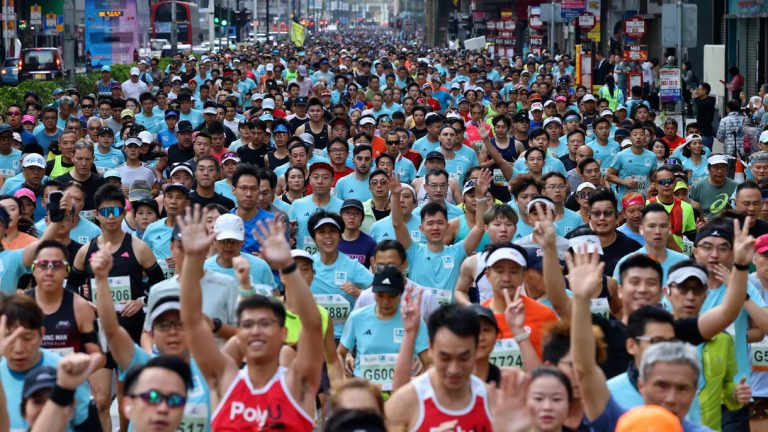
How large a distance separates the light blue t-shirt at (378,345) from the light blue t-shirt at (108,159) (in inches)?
330

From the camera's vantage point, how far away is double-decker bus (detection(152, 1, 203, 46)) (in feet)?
235

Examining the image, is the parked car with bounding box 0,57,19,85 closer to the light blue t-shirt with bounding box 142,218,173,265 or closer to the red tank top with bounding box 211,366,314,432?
the light blue t-shirt with bounding box 142,218,173,265

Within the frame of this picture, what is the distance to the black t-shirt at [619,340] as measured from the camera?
286 inches

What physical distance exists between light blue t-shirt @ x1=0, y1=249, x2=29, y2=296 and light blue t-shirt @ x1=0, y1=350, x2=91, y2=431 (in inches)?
116

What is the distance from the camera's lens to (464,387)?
6207mm

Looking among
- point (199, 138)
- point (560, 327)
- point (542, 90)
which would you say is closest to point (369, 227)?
point (199, 138)

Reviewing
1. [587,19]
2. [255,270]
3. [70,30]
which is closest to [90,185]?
[255,270]

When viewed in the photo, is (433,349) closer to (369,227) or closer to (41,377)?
(41,377)

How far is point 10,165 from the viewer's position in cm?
1550

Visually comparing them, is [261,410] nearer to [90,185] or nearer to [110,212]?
[110,212]

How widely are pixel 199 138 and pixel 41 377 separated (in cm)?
958

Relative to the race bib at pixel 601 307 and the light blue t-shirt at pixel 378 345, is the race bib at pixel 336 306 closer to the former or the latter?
the light blue t-shirt at pixel 378 345

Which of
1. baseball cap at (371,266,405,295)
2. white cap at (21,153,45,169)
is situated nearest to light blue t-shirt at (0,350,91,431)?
baseball cap at (371,266,405,295)

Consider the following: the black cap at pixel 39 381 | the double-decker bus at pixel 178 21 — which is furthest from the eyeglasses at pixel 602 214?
the double-decker bus at pixel 178 21
